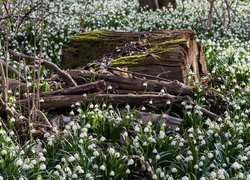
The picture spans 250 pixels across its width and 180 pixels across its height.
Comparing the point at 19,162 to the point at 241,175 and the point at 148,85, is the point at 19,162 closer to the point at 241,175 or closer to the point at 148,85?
the point at 241,175

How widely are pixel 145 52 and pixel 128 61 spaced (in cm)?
33

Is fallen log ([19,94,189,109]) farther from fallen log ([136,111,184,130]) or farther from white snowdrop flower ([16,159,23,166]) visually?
white snowdrop flower ([16,159,23,166])

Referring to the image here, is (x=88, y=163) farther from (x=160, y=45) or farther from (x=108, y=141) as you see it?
(x=160, y=45)

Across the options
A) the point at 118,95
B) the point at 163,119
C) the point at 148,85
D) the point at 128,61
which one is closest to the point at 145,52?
the point at 128,61

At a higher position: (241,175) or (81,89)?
(81,89)

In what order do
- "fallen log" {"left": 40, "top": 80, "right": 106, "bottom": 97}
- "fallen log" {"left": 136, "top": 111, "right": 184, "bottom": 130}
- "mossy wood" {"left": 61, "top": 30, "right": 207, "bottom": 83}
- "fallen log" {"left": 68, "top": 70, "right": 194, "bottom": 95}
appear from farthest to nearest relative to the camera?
"mossy wood" {"left": 61, "top": 30, "right": 207, "bottom": 83}, "fallen log" {"left": 68, "top": 70, "right": 194, "bottom": 95}, "fallen log" {"left": 40, "top": 80, "right": 106, "bottom": 97}, "fallen log" {"left": 136, "top": 111, "right": 184, "bottom": 130}

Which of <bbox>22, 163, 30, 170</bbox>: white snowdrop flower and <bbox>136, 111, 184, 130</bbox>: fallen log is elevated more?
<bbox>22, 163, 30, 170</bbox>: white snowdrop flower

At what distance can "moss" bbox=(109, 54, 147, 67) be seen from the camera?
673cm

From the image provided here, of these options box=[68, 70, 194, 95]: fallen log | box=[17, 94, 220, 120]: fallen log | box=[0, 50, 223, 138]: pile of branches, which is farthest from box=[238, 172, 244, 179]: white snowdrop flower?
box=[68, 70, 194, 95]: fallen log

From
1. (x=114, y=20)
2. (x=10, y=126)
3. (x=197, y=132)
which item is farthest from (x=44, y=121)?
(x=114, y=20)

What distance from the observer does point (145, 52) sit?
23.1 ft

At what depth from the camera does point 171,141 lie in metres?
4.82

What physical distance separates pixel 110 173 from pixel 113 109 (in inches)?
60.3

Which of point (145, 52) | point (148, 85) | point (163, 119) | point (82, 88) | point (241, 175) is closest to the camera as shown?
point (241, 175)
